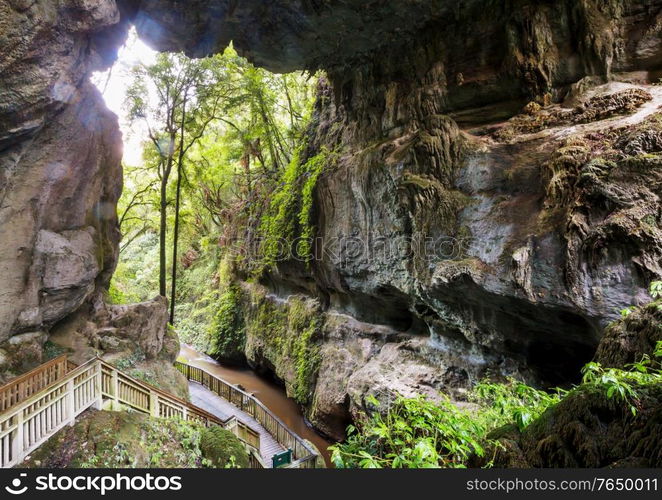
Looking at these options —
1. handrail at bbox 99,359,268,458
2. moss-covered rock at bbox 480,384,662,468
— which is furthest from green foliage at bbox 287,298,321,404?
moss-covered rock at bbox 480,384,662,468

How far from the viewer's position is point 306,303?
14.5 m

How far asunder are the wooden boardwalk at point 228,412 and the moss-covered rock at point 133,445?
8.68 feet

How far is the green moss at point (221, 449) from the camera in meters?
6.75

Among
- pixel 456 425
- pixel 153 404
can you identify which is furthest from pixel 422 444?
pixel 153 404

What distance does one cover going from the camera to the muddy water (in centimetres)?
1168

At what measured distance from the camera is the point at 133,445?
603 centimetres

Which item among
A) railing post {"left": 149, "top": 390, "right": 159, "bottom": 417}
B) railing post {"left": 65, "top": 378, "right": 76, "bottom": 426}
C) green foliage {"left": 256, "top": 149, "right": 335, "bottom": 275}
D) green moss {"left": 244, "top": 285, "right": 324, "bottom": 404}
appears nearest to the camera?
railing post {"left": 65, "top": 378, "right": 76, "bottom": 426}

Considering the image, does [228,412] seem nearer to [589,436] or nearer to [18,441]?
[18,441]

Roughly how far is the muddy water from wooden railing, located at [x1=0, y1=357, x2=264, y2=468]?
394cm

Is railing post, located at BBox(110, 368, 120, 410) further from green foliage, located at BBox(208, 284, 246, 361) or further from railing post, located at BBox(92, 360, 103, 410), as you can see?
green foliage, located at BBox(208, 284, 246, 361)

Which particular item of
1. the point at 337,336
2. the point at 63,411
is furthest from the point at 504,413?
the point at 337,336

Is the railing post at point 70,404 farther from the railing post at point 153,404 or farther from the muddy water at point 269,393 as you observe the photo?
the muddy water at point 269,393

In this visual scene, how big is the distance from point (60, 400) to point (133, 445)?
1.45 meters

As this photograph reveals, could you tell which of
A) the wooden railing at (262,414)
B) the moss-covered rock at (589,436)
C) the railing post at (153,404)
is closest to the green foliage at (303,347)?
the wooden railing at (262,414)
